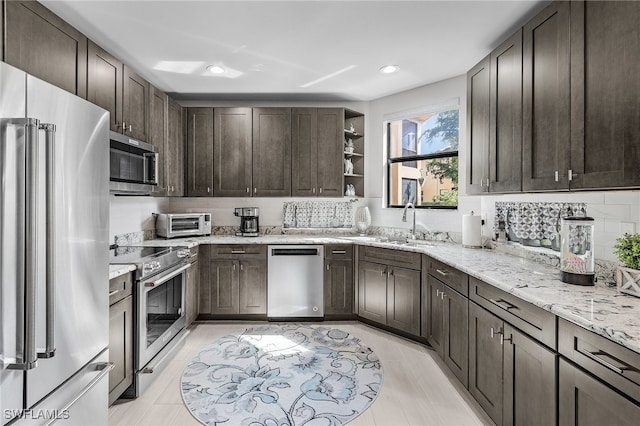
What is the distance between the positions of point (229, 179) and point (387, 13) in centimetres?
257

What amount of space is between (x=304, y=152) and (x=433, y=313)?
2.33 meters

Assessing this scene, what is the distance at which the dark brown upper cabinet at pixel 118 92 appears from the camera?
2.34 meters

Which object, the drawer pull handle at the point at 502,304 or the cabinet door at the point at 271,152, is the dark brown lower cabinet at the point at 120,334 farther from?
the drawer pull handle at the point at 502,304

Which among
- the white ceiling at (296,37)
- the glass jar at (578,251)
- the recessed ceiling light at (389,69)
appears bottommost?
the glass jar at (578,251)

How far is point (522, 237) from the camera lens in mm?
2680

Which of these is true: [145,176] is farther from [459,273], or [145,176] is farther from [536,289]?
[536,289]

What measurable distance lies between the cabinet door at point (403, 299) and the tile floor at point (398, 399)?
0.76ft

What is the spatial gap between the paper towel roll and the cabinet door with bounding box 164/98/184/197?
3.12 metres

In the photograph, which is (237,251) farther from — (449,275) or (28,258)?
(28,258)

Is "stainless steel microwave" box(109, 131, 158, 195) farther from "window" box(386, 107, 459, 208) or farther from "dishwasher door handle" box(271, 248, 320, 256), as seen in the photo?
"window" box(386, 107, 459, 208)

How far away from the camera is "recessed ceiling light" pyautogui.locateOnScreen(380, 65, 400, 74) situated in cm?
315

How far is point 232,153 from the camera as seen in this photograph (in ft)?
13.2

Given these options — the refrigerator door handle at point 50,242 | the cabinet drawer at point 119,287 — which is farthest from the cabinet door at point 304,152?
the refrigerator door handle at point 50,242

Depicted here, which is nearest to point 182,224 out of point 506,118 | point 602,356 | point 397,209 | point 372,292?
point 372,292
